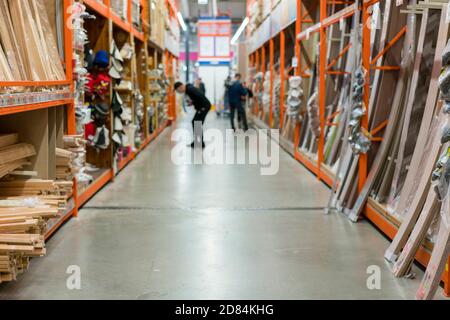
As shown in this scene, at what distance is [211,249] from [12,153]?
177 centimetres

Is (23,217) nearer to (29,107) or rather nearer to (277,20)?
(29,107)

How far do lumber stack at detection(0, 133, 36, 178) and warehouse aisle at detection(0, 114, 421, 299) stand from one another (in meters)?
0.75

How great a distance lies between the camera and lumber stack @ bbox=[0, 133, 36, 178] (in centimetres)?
404

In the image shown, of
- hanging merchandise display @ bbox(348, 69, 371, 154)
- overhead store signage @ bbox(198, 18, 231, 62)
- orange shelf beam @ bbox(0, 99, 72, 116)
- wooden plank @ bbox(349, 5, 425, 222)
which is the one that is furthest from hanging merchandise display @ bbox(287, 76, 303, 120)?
overhead store signage @ bbox(198, 18, 231, 62)

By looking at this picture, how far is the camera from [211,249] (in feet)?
15.1

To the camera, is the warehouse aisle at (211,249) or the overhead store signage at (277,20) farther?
the overhead store signage at (277,20)

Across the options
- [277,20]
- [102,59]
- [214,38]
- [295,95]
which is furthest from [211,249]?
[214,38]

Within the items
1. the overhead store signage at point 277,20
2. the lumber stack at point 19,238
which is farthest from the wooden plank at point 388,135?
the overhead store signage at point 277,20

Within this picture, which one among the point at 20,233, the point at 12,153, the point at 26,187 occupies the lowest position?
the point at 20,233

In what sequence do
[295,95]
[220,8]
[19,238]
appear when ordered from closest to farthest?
[19,238] → [295,95] → [220,8]

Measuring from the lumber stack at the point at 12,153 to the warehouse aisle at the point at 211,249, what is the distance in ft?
2.47

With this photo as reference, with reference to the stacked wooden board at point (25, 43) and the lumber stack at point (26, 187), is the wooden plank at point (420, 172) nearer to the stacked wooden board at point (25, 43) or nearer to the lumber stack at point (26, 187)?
the lumber stack at point (26, 187)

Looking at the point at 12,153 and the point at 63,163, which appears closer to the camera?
the point at 12,153

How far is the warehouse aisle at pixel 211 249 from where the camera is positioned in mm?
3654
